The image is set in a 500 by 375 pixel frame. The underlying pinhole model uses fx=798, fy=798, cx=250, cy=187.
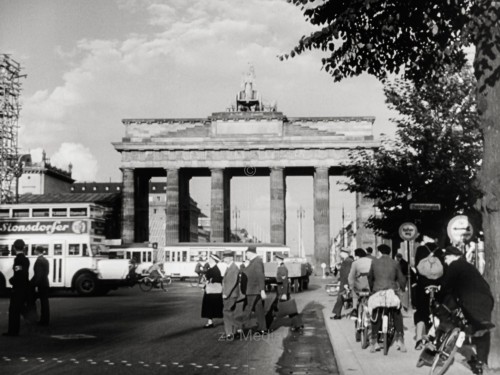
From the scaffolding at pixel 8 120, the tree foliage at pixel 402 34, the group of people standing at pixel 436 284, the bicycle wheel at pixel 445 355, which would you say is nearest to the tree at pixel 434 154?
the group of people standing at pixel 436 284

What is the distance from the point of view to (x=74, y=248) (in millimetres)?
34844

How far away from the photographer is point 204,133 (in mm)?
84875

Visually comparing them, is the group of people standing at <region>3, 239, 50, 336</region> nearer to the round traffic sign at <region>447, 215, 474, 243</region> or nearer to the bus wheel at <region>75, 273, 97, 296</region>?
the round traffic sign at <region>447, 215, 474, 243</region>

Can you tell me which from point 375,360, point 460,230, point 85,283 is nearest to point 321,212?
point 85,283

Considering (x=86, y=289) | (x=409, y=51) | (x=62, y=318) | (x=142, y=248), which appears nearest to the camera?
(x=409, y=51)

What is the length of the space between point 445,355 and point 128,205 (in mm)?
77951

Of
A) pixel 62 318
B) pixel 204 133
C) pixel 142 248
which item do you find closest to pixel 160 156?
pixel 204 133

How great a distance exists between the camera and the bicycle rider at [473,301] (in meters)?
9.78

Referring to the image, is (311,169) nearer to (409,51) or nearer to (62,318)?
(62,318)

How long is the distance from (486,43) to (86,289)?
Answer: 2758 centimetres

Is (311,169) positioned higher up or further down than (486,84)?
higher up

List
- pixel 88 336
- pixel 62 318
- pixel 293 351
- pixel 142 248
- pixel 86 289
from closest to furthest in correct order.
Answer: pixel 293 351 < pixel 88 336 < pixel 62 318 < pixel 86 289 < pixel 142 248

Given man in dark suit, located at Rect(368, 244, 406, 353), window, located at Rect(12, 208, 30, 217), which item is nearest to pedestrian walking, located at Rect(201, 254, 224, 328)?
man in dark suit, located at Rect(368, 244, 406, 353)

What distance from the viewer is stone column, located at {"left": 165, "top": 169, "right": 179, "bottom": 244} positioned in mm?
84562
